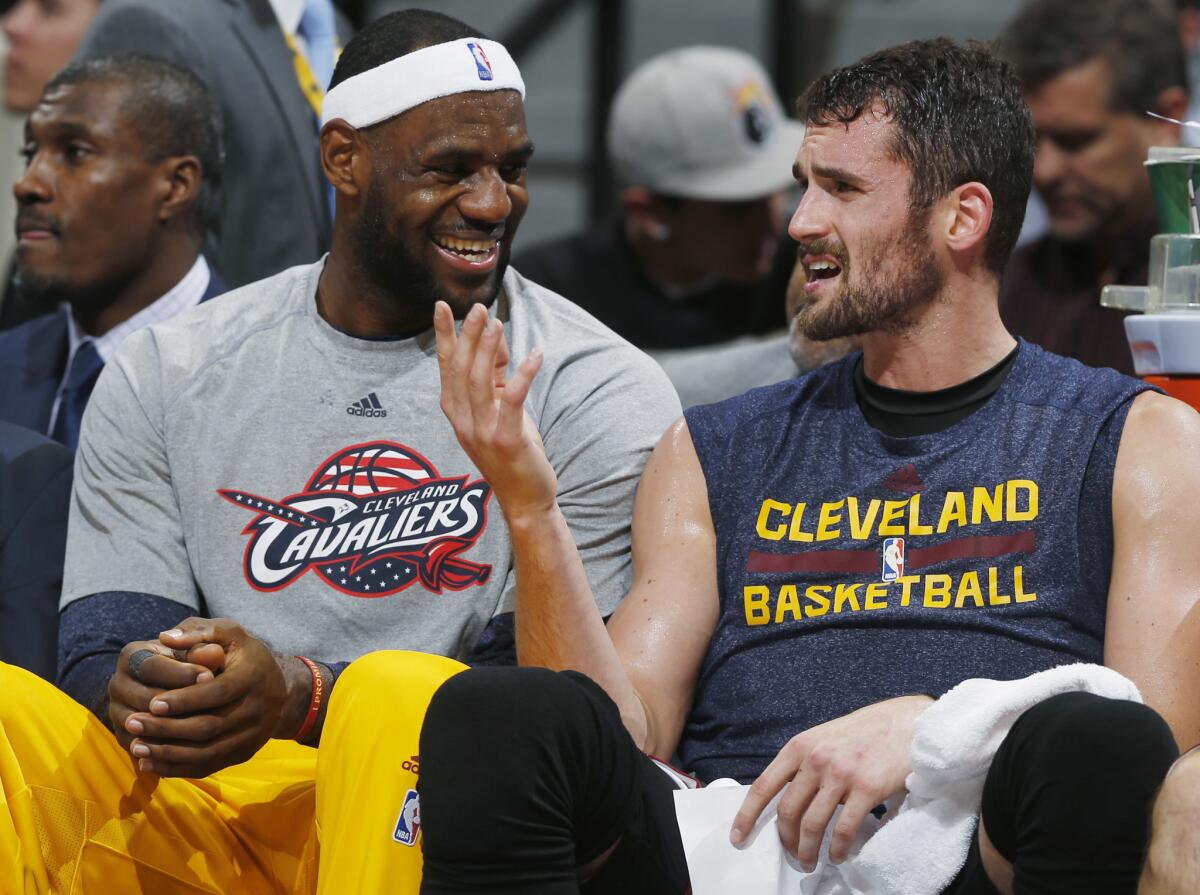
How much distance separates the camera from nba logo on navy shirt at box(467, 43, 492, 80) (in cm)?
265

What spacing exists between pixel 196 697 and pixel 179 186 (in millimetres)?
1547

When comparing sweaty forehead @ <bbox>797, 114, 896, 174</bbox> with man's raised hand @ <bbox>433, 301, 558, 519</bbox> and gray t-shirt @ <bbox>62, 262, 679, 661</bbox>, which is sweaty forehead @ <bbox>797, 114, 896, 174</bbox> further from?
man's raised hand @ <bbox>433, 301, 558, 519</bbox>

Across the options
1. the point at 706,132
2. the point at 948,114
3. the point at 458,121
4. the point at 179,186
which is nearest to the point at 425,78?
the point at 458,121

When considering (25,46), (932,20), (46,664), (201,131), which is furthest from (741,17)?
(46,664)

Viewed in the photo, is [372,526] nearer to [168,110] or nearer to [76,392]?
[76,392]

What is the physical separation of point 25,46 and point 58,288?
180 centimetres

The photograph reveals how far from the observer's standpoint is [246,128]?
3650 millimetres

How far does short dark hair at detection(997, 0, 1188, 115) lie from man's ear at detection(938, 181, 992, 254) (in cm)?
178

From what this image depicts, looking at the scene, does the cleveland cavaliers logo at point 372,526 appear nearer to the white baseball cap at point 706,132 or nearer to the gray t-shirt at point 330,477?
the gray t-shirt at point 330,477

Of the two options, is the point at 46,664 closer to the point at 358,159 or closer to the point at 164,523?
the point at 164,523

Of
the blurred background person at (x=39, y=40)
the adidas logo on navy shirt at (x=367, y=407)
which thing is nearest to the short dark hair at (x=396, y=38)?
the adidas logo on navy shirt at (x=367, y=407)

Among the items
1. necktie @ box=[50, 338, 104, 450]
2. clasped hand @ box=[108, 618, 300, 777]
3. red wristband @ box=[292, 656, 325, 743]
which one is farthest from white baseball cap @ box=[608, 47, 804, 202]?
clasped hand @ box=[108, 618, 300, 777]

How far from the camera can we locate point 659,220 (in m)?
5.03

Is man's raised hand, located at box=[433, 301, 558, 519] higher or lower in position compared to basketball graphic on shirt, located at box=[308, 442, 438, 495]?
higher
